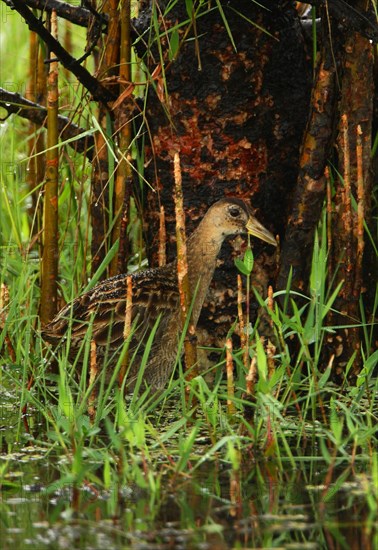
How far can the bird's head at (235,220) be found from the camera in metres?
4.98

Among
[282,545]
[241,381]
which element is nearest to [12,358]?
[241,381]

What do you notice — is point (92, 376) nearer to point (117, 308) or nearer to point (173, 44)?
point (117, 308)

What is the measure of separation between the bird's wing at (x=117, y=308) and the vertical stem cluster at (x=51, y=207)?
11.4 inches

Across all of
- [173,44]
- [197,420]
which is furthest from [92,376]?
[173,44]

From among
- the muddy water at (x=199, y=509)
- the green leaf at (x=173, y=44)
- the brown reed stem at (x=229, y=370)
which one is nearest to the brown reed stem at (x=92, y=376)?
the muddy water at (x=199, y=509)

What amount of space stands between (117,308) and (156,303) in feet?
0.64

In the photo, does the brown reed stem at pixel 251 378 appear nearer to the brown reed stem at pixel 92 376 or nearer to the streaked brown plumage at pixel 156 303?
the brown reed stem at pixel 92 376

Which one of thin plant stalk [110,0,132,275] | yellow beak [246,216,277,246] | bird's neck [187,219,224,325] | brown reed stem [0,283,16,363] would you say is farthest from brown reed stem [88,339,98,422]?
yellow beak [246,216,277,246]

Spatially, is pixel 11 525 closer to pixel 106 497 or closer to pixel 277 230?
pixel 106 497

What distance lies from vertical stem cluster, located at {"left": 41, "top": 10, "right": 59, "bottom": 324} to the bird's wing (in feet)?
0.95

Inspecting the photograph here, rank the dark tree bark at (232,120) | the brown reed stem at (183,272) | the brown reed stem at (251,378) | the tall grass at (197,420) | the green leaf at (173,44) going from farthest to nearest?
1. the dark tree bark at (232,120)
2. the green leaf at (173,44)
3. the brown reed stem at (183,272)
4. the brown reed stem at (251,378)
5. the tall grass at (197,420)

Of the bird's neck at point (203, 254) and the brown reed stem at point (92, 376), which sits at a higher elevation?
the bird's neck at point (203, 254)

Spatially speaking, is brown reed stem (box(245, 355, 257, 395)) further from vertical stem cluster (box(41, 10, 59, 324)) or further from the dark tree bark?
vertical stem cluster (box(41, 10, 59, 324))

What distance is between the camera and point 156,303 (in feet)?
16.3
